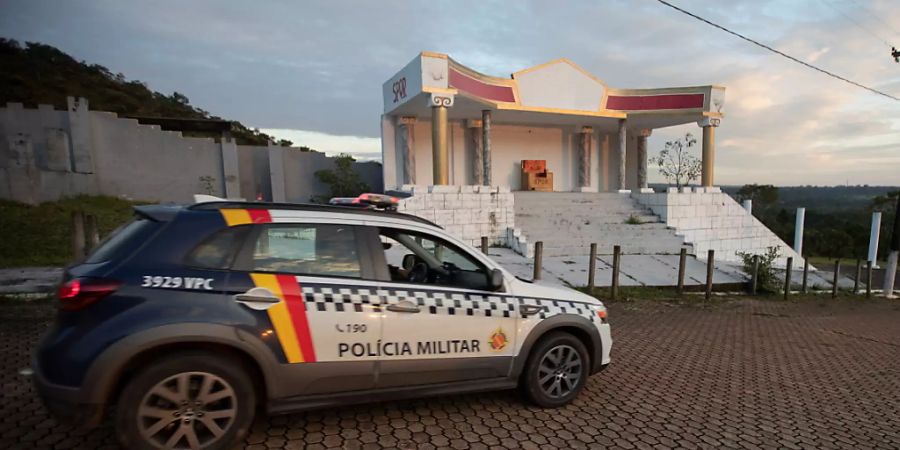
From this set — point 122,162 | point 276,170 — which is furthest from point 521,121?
point 122,162

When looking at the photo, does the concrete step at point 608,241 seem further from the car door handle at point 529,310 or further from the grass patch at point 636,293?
the car door handle at point 529,310

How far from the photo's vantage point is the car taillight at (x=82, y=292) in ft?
7.88

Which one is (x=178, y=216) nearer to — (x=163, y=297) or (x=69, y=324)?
(x=163, y=297)

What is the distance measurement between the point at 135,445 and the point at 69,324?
751 millimetres

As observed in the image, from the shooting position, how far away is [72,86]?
32844 millimetres

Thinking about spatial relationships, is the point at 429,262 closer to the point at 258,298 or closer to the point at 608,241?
the point at 258,298

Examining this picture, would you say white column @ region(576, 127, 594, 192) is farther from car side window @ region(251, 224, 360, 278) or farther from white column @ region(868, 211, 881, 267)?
car side window @ region(251, 224, 360, 278)

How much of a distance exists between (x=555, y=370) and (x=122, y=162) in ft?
59.9

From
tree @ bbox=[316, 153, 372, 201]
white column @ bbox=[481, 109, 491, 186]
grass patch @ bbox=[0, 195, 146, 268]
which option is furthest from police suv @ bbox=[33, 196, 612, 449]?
tree @ bbox=[316, 153, 372, 201]

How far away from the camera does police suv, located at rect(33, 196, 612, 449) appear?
2.41 meters

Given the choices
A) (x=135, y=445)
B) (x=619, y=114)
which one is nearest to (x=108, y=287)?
(x=135, y=445)

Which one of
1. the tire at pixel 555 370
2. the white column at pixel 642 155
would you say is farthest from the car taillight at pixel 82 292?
the white column at pixel 642 155

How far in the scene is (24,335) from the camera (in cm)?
503

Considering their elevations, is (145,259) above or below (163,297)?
above
